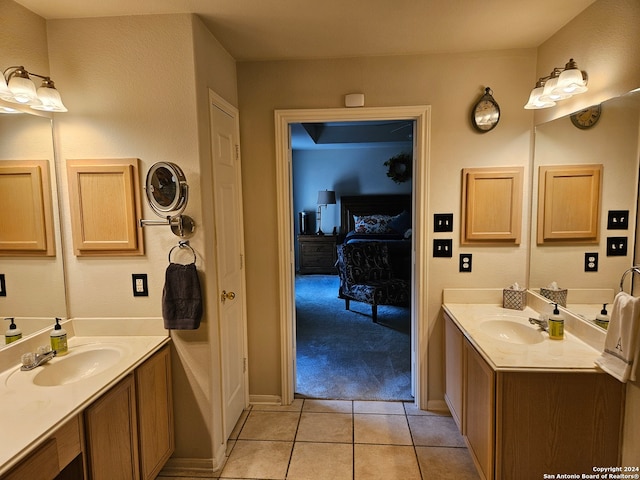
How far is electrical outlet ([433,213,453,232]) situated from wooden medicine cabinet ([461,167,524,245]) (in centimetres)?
9

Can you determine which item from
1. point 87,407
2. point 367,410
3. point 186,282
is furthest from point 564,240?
point 87,407

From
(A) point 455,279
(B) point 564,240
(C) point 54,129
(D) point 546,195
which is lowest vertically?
(A) point 455,279

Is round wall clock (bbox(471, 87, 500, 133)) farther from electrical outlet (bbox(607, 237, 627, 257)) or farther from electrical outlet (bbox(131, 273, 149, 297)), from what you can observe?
electrical outlet (bbox(131, 273, 149, 297))

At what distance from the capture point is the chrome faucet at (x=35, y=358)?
169 centimetres

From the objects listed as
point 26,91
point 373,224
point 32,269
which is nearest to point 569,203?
point 26,91

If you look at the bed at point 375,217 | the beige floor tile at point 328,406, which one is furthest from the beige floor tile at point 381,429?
the bed at point 375,217

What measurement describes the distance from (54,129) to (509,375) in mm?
2607

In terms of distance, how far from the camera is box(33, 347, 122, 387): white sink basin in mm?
1723

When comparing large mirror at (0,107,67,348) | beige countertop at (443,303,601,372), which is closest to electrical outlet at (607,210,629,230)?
beige countertop at (443,303,601,372)

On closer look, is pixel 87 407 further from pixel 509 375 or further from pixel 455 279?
pixel 455 279

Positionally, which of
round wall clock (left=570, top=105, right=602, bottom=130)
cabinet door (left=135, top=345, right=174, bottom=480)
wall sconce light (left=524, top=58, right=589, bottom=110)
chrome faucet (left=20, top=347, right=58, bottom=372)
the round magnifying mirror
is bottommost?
cabinet door (left=135, top=345, right=174, bottom=480)

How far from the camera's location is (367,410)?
2760 mm

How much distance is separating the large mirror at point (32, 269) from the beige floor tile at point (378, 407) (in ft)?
6.68

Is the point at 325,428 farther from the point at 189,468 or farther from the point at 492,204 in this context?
the point at 492,204
